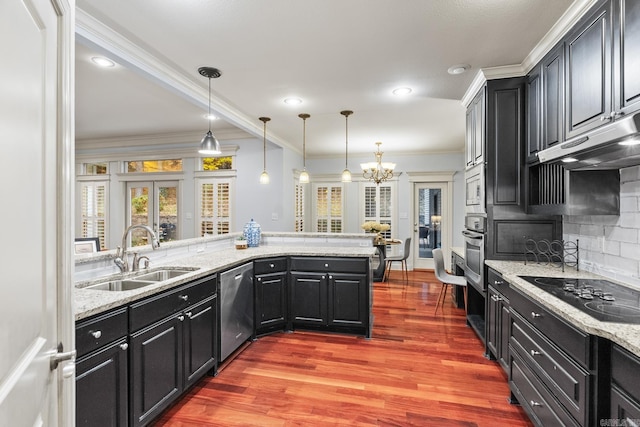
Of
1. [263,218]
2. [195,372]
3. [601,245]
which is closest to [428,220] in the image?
[263,218]

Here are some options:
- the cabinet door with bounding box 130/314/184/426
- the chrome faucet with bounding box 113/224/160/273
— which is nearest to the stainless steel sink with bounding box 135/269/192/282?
the chrome faucet with bounding box 113/224/160/273

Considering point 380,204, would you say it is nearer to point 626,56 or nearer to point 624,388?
point 626,56

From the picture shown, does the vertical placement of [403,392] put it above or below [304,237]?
below

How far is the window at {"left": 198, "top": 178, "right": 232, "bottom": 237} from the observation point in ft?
19.1

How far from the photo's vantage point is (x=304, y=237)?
14.1 feet

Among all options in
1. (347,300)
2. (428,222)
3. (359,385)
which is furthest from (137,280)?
(428,222)

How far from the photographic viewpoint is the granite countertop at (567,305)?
124 centimetres

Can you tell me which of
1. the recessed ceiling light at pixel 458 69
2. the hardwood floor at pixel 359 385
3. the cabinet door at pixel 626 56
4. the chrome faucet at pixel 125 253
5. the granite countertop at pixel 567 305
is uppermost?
the recessed ceiling light at pixel 458 69

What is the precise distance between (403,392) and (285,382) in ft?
2.95

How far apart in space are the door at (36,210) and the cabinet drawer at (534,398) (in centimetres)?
200

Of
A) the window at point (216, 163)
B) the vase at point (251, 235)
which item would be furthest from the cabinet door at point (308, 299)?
the window at point (216, 163)

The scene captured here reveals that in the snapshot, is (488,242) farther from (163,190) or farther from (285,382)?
(163,190)

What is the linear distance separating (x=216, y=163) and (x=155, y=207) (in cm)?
149

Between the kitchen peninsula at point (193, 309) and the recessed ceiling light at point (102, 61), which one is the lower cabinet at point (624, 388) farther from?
the recessed ceiling light at point (102, 61)
